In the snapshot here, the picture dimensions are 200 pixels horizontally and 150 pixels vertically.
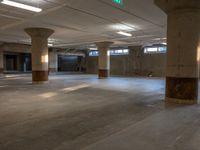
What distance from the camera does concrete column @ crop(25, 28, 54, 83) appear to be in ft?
38.1

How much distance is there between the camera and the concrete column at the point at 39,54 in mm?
11618

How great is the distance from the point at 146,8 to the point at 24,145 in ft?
21.2

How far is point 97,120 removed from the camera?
4.08m

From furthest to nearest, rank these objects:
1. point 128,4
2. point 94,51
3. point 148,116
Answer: point 94,51, point 128,4, point 148,116

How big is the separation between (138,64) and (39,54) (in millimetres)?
12879

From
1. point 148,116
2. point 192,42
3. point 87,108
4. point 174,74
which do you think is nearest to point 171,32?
point 192,42

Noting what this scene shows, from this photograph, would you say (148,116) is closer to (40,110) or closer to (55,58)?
(40,110)

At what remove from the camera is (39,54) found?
39.0ft

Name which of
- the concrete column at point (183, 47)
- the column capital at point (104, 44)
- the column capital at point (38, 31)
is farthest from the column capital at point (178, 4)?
the column capital at point (104, 44)

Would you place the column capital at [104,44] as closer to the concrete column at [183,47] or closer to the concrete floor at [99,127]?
the concrete column at [183,47]

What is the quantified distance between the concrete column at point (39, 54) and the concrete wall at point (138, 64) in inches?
484

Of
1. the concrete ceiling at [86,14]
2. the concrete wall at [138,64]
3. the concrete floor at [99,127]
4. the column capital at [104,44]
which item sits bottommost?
the concrete floor at [99,127]

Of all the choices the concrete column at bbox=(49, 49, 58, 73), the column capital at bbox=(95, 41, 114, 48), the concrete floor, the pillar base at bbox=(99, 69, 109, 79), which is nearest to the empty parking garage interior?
the concrete floor

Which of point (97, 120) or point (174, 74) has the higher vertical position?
point (174, 74)
